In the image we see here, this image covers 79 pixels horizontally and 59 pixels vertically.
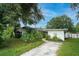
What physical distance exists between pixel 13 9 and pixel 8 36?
12.8 inches

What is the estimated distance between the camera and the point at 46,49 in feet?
10.8

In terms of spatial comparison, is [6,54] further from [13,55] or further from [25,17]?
[25,17]

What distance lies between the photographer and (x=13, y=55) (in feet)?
10.6

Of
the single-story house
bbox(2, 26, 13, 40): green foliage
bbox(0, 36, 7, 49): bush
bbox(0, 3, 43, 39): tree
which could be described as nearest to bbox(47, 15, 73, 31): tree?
the single-story house

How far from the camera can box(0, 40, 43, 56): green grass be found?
3.24 meters

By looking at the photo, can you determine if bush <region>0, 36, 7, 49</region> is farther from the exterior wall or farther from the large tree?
the exterior wall

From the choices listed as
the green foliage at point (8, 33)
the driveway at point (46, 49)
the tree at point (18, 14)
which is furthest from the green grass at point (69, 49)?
the green foliage at point (8, 33)

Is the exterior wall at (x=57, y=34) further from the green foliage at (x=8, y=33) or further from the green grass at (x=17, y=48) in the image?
the green foliage at (x=8, y=33)

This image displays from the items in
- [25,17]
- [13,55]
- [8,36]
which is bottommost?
[13,55]

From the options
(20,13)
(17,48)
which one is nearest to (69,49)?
(17,48)

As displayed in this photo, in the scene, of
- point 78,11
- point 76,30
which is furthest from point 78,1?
point 76,30

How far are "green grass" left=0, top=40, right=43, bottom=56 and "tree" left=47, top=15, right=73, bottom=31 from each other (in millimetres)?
243

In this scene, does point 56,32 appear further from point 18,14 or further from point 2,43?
point 2,43

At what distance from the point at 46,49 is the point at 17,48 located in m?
0.34
